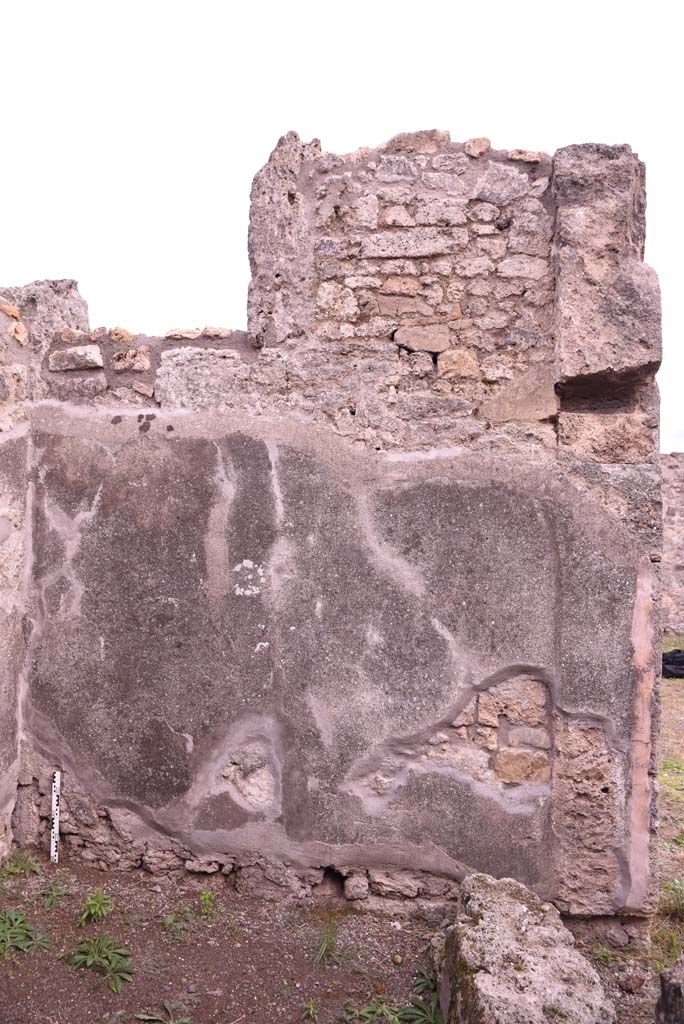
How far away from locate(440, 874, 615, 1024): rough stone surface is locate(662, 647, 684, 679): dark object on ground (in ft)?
21.6

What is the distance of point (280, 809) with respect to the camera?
2.94m

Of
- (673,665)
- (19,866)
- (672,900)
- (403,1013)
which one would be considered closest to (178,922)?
(19,866)

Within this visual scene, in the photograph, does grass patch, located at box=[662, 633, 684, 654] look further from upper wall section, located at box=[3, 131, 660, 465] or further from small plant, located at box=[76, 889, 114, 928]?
small plant, located at box=[76, 889, 114, 928]

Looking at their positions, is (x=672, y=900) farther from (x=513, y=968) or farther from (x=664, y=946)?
(x=513, y=968)

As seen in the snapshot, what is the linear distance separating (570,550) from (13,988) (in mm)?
2275

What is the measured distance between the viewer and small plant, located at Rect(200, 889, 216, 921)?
9.22 feet

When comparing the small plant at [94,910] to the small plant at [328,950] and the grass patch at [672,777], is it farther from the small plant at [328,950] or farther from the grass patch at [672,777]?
the grass patch at [672,777]

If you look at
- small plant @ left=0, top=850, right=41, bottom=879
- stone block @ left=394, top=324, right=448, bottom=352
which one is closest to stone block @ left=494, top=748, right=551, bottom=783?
stone block @ left=394, top=324, right=448, bottom=352

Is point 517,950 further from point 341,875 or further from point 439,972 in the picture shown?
point 341,875

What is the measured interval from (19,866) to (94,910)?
0.49 metres

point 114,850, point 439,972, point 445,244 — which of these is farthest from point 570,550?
point 114,850

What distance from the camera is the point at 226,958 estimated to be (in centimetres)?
256

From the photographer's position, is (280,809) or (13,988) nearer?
(13,988)

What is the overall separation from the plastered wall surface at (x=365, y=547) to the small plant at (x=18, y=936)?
0.46m
